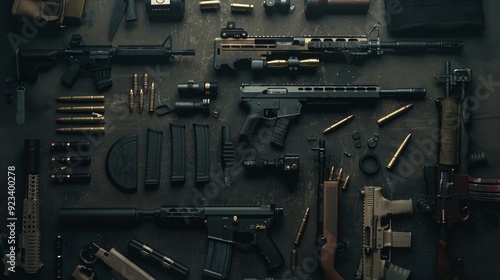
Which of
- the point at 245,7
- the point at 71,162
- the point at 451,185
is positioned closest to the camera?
the point at 451,185

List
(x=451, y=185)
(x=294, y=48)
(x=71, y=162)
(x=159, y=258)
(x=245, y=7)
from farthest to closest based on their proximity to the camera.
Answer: (x=245, y=7) → (x=71, y=162) → (x=294, y=48) → (x=159, y=258) → (x=451, y=185)

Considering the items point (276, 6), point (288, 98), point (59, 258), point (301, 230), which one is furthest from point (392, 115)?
point (59, 258)

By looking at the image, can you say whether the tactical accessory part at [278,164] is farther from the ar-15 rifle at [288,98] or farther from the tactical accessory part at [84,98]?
the tactical accessory part at [84,98]

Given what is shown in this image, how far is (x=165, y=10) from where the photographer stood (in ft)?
26.6

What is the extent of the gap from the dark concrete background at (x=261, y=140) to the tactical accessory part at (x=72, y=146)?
9 cm

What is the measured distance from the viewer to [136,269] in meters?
7.81

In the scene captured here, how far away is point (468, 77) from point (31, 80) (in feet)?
16.1

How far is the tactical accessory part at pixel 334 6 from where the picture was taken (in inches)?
318

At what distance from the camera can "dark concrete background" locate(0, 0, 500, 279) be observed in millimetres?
7977

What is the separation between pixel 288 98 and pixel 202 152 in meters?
1.13

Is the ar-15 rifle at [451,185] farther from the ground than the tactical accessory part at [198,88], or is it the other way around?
the tactical accessory part at [198,88]

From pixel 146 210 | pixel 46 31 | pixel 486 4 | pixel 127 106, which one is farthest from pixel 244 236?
pixel 486 4

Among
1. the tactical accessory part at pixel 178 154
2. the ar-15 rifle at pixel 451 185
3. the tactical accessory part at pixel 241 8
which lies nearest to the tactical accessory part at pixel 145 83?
the tactical accessory part at pixel 178 154

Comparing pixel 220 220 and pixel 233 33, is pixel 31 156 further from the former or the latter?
pixel 233 33
